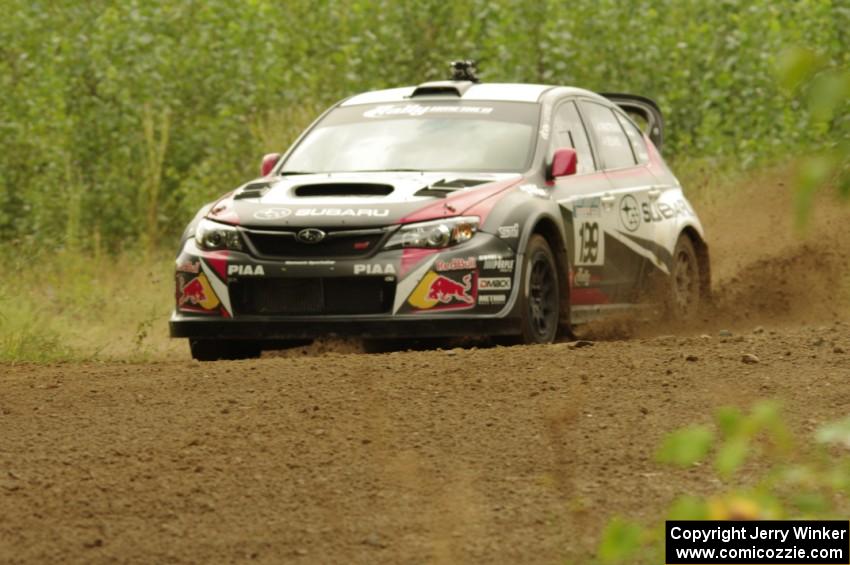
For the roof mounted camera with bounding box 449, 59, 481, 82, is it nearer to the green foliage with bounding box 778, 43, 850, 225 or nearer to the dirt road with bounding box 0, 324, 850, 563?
the dirt road with bounding box 0, 324, 850, 563

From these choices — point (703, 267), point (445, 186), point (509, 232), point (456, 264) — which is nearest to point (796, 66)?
point (456, 264)

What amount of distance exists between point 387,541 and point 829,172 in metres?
2.66

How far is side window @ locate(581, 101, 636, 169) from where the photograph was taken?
38.7ft

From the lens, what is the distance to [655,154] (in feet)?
42.5

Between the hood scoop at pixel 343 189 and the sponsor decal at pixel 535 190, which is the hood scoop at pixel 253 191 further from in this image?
the sponsor decal at pixel 535 190

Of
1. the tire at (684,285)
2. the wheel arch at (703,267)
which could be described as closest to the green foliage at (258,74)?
the wheel arch at (703,267)

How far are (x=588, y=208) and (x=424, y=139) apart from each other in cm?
112

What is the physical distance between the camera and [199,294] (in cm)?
986

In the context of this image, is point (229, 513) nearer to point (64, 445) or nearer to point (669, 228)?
point (64, 445)

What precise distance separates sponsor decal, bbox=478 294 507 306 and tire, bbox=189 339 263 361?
168cm

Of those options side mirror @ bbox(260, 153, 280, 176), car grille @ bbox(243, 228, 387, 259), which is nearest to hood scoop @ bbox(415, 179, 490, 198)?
car grille @ bbox(243, 228, 387, 259)

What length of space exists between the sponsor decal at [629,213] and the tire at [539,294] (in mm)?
1168

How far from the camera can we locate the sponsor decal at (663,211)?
1189cm

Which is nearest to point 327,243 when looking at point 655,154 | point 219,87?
point 655,154
